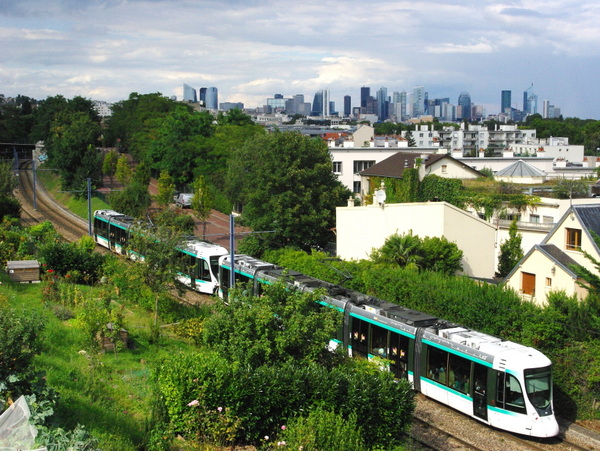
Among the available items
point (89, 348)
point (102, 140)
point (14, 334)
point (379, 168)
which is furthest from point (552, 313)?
point (102, 140)

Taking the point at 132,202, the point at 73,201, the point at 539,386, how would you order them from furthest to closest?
1. the point at 73,201
2. the point at 132,202
3. the point at 539,386

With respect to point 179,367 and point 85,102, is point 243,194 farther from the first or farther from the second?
point 85,102

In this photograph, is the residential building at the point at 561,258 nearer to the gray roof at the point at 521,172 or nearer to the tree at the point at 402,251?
the tree at the point at 402,251

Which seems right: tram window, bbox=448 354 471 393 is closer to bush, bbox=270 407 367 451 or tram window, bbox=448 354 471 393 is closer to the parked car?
bush, bbox=270 407 367 451

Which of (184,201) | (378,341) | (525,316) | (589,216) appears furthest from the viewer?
(184,201)

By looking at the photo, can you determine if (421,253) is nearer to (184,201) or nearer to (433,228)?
(433,228)

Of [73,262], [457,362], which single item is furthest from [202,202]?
[457,362]
